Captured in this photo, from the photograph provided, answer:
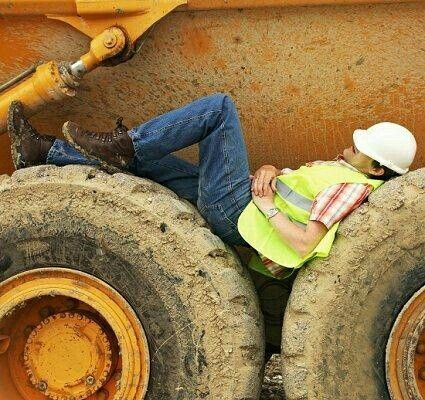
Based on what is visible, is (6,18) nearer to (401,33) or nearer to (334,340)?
(401,33)

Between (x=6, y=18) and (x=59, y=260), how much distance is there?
42.0 inches

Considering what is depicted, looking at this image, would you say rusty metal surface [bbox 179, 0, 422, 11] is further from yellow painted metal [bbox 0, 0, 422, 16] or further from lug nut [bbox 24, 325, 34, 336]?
lug nut [bbox 24, 325, 34, 336]

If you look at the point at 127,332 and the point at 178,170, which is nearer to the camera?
the point at 127,332

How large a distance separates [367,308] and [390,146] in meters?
0.67

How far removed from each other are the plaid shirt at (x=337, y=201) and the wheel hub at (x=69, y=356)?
1.03m

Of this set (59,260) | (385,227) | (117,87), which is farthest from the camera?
(117,87)

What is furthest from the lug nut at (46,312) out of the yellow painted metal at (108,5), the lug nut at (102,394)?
the yellow painted metal at (108,5)

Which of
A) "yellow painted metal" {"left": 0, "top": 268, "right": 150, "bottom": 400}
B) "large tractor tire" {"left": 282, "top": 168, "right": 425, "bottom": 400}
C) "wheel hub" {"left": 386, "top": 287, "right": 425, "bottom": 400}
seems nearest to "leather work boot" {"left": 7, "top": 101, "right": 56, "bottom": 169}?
"yellow painted metal" {"left": 0, "top": 268, "right": 150, "bottom": 400}

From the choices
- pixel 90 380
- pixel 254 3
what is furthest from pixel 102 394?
pixel 254 3

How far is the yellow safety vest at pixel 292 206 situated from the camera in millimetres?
3670

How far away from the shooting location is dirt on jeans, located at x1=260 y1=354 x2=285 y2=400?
4995 mm

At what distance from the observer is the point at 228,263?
371 centimetres

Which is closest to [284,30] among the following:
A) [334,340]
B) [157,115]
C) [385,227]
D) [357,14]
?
[357,14]

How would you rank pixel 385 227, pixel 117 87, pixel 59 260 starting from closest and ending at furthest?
pixel 385 227
pixel 59 260
pixel 117 87
